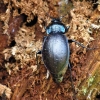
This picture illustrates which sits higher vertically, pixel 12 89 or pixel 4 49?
pixel 4 49

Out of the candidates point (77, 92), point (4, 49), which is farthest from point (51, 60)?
point (4, 49)

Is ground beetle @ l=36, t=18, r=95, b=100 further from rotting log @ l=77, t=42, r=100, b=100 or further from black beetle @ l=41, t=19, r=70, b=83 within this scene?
rotting log @ l=77, t=42, r=100, b=100

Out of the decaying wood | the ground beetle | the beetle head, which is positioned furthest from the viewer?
the beetle head

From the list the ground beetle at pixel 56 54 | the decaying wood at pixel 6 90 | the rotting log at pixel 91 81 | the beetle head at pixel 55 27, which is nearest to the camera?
the ground beetle at pixel 56 54

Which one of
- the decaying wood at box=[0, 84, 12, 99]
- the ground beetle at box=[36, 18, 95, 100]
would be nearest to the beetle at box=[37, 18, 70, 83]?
the ground beetle at box=[36, 18, 95, 100]

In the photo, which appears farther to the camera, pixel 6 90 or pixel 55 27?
pixel 55 27

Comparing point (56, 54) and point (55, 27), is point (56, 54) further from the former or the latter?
point (55, 27)

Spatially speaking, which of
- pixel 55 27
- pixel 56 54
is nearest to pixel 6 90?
pixel 56 54

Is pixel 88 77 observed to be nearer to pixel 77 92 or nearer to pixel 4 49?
pixel 77 92

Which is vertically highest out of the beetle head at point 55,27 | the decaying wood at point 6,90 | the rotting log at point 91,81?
the beetle head at point 55,27

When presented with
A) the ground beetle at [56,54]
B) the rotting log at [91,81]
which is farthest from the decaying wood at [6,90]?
the rotting log at [91,81]

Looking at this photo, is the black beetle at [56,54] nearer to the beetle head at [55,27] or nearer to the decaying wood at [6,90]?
the beetle head at [55,27]
